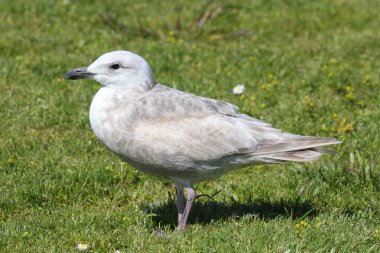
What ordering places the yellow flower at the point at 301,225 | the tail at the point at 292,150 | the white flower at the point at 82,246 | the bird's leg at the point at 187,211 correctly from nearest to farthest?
the white flower at the point at 82,246
the yellow flower at the point at 301,225
the tail at the point at 292,150
the bird's leg at the point at 187,211

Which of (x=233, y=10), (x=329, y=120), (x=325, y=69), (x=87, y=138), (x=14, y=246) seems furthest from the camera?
(x=233, y=10)

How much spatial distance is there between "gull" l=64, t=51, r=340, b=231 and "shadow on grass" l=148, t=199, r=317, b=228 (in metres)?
0.19

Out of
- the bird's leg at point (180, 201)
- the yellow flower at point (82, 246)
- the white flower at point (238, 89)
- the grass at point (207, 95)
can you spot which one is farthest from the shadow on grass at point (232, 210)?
the white flower at point (238, 89)

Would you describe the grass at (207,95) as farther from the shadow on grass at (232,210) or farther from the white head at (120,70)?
the white head at (120,70)

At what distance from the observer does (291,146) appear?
550cm

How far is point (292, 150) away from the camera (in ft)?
18.1

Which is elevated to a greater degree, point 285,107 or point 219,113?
point 219,113

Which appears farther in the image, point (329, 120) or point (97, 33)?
point (97, 33)

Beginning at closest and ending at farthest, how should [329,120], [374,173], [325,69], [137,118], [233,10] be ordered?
[137,118] < [374,173] < [329,120] < [325,69] < [233,10]

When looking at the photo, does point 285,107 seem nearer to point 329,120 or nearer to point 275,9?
point 329,120

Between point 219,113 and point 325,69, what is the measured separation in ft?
11.7

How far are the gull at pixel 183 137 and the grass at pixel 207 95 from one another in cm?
48

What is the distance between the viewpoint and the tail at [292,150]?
17.9 ft

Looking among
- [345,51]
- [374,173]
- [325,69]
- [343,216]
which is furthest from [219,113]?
[345,51]
